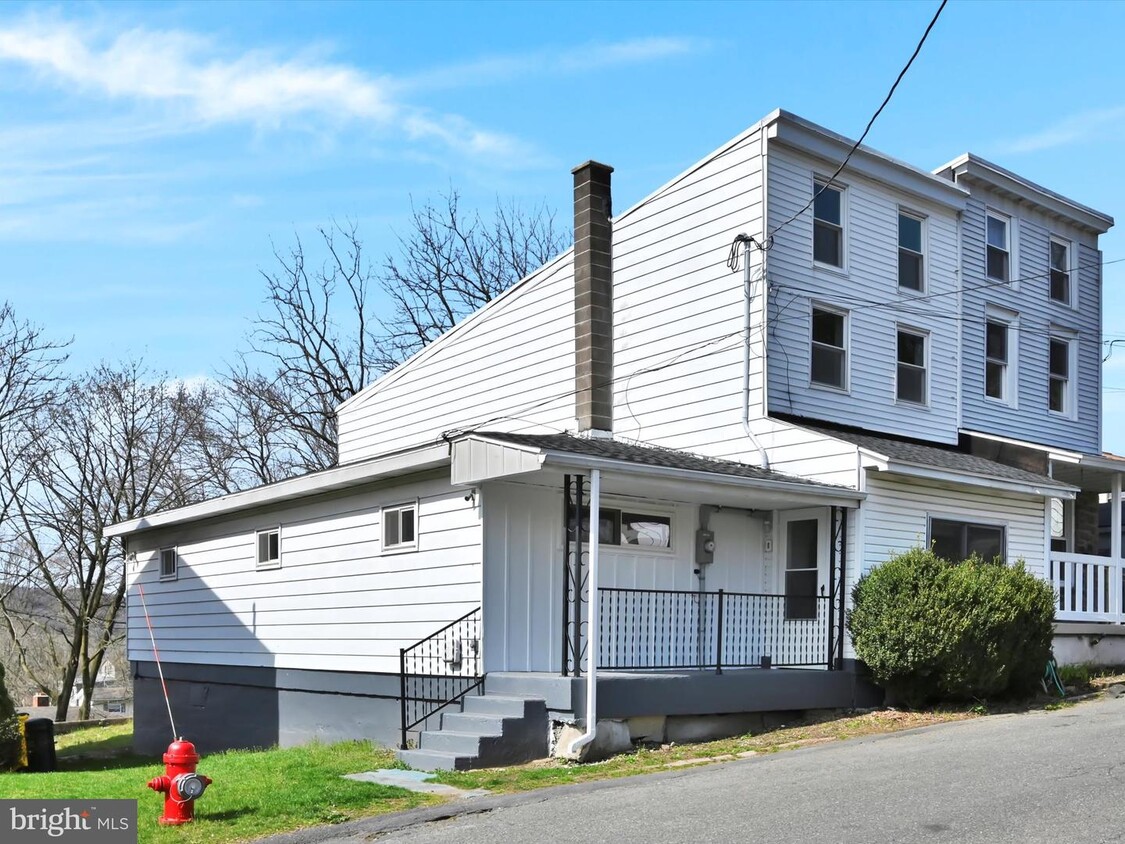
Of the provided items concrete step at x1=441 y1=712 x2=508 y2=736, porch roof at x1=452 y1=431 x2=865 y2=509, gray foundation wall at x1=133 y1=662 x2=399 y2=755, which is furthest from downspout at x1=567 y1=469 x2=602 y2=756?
gray foundation wall at x1=133 y1=662 x2=399 y2=755

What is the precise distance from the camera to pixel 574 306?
792 inches

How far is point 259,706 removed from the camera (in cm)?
1784

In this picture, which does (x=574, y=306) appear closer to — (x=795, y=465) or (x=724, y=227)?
(x=724, y=227)

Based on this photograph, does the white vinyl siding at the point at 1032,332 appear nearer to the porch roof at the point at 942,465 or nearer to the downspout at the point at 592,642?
the porch roof at the point at 942,465

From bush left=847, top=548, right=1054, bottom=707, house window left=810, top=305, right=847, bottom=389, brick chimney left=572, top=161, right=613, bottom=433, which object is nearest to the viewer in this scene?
bush left=847, top=548, right=1054, bottom=707

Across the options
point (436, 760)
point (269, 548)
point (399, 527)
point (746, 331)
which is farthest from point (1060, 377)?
point (436, 760)

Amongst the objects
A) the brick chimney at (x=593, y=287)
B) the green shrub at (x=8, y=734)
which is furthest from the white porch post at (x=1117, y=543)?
the green shrub at (x=8, y=734)

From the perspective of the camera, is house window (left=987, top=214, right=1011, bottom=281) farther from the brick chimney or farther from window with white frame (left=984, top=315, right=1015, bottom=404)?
the brick chimney

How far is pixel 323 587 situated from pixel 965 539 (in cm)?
899

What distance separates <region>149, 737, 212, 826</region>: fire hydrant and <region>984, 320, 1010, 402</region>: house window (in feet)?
51.8

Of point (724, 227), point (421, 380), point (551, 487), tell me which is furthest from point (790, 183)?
point (421, 380)

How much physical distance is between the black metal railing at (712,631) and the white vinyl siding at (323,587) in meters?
2.06

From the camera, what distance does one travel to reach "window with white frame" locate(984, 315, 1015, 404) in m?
21.1

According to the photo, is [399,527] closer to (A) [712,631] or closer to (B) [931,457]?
(A) [712,631]
